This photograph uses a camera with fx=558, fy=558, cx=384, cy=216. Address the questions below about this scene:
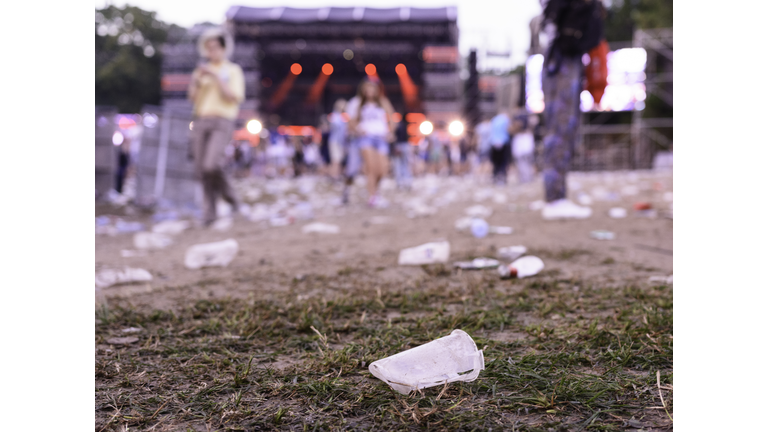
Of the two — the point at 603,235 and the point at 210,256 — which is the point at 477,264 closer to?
the point at 603,235

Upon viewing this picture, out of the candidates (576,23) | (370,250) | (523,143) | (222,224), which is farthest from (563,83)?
(523,143)

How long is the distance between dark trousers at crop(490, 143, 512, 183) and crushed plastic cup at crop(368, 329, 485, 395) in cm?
995

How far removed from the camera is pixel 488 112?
2717cm

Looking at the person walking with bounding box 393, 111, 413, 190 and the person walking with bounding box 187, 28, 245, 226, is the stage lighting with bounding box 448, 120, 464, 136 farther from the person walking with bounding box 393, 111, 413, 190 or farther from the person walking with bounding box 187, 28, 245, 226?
the person walking with bounding box 187, 28, 245, 226

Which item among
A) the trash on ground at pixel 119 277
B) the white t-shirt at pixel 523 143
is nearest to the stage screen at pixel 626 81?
the white t-shirt at pixel 523 143

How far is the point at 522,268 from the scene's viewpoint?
2.39 meters

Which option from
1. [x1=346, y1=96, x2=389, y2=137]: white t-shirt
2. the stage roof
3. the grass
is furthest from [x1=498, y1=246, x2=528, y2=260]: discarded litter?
the stage roof

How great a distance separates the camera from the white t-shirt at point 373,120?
6.22 meters

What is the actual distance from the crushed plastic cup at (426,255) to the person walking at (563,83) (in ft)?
6.38

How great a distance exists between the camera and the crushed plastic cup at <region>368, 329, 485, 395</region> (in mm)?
1195

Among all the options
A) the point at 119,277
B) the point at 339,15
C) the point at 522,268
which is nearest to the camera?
the point at 522,268

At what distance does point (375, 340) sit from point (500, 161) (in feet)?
32.3
